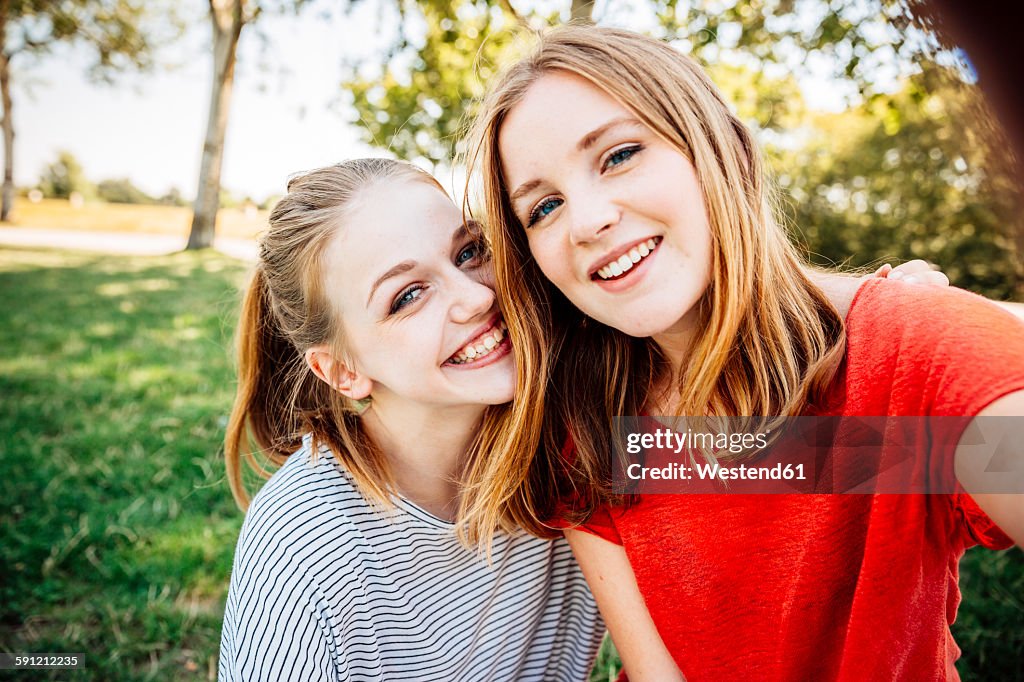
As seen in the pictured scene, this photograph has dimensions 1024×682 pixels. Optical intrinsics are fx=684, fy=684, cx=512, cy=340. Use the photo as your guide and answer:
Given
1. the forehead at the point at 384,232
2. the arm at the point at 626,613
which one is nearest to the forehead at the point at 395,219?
the forehead at the point at 384,232

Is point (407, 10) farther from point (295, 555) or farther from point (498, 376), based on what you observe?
point (295, 555)

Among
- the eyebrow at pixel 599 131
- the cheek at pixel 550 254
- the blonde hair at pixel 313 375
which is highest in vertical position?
the eyebrow at pixel 599 131

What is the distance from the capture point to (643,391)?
2.11 meters

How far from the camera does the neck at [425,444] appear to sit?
2.29 m

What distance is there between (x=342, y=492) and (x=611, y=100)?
136cm

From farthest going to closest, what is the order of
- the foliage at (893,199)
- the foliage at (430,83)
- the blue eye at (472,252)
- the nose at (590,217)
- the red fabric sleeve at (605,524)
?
1. the foliage at (893,199)
2. the foliage at (430,83)
3. the blue eye at (472,252)
4. the red fabric sleeve at (605,524)
5. the nose at (590,217)

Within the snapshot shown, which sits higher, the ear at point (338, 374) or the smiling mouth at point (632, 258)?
the smiling mouth at point (632, 258)

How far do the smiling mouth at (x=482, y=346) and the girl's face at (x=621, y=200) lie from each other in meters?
0.46

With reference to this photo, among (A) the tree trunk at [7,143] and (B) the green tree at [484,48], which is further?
(A) the tree trunk at [7,143]

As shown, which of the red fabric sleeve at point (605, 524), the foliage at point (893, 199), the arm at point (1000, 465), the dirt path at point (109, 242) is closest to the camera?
the arm at point (1000, 465)

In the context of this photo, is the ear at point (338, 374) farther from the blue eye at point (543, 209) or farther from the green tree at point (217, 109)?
the green tree at point (217, 109)

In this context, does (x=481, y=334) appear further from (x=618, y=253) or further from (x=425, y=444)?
(x=618, y=253)

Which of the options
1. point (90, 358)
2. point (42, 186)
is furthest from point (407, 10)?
point (42, 186)

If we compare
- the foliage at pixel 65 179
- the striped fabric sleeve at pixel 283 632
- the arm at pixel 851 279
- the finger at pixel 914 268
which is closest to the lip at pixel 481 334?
the striped fabric sleeve at pixel 283 632
